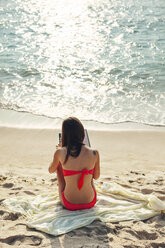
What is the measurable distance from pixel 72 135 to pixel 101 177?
2.07m

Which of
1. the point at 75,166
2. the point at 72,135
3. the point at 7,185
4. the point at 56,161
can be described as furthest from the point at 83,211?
the point at 7,185

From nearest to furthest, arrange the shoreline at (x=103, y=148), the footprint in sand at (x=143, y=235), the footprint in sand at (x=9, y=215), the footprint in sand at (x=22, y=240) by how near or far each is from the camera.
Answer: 1. the footprint in sand at (x=22, y=240)
2. the footprint in sand at (x=143, y=235)
3. the footprint in sand at (x=9, y=215)
4. the shoreline at (x=103, y=148)

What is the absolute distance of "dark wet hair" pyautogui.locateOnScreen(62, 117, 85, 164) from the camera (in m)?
3.93

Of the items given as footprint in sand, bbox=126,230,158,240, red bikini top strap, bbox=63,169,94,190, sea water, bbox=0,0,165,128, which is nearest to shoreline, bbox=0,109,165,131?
sea water, bbox=0,0,165,128

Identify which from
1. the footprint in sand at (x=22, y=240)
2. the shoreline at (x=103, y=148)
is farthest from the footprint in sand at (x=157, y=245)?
the shoreline at (x=103, y=148)

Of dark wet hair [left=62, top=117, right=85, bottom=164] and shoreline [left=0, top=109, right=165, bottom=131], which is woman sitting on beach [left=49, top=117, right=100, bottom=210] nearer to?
dark wet hair [left=62, top=117, right=85, bottom=164]

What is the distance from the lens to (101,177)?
5.83m

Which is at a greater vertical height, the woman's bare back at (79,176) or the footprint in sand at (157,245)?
the woman's bare back at (79,176)

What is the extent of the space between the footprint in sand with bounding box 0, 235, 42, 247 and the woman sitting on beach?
706 millimetres

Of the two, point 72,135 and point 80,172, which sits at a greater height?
point 72,135

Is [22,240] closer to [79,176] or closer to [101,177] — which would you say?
[79,176]

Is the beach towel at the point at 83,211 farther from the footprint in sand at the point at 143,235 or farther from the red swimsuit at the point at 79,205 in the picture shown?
the footprint in sand at the point at 143,235

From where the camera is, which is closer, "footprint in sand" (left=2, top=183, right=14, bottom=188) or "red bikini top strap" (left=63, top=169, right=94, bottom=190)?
"red bikini top strap" (left=63, top=169, right=94, bottom=190)

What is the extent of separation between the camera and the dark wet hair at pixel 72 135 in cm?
393
